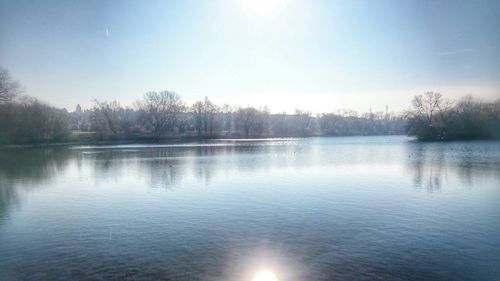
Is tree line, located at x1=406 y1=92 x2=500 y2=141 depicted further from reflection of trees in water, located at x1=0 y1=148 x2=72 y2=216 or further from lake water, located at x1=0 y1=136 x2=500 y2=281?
reflection of trees in water, located at x1=0 y1=148 x2=72 y2=216

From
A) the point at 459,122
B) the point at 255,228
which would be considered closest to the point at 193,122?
the point at 459,122

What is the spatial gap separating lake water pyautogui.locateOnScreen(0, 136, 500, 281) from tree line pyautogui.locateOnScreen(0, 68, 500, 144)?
53066 millimetres

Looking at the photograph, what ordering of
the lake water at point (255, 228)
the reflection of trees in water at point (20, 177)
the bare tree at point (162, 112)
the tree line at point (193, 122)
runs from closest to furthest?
the lake water at point (255, 228) → the reflection of trees in water at point (20, 177) → the tree line at point (193, 122) → the bare tree at point (162, 112)

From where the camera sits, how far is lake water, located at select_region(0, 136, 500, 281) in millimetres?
11062

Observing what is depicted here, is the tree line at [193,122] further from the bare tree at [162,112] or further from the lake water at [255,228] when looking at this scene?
the lake water at [255,228]

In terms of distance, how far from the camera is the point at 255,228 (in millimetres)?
15398

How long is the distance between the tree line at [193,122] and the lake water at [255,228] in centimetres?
5307

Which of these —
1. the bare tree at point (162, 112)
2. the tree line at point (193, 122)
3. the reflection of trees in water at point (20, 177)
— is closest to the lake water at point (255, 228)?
the reflection of trees in water at point (20, 177)

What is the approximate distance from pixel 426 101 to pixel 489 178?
75.9m

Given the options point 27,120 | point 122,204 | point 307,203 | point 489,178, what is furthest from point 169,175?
point 27,120

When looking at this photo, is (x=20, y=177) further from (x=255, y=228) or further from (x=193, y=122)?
(x=193, y=122)

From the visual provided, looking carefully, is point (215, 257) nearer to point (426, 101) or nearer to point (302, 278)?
point (302, 278)

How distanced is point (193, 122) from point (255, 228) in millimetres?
120679

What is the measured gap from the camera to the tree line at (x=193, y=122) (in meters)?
76.6
